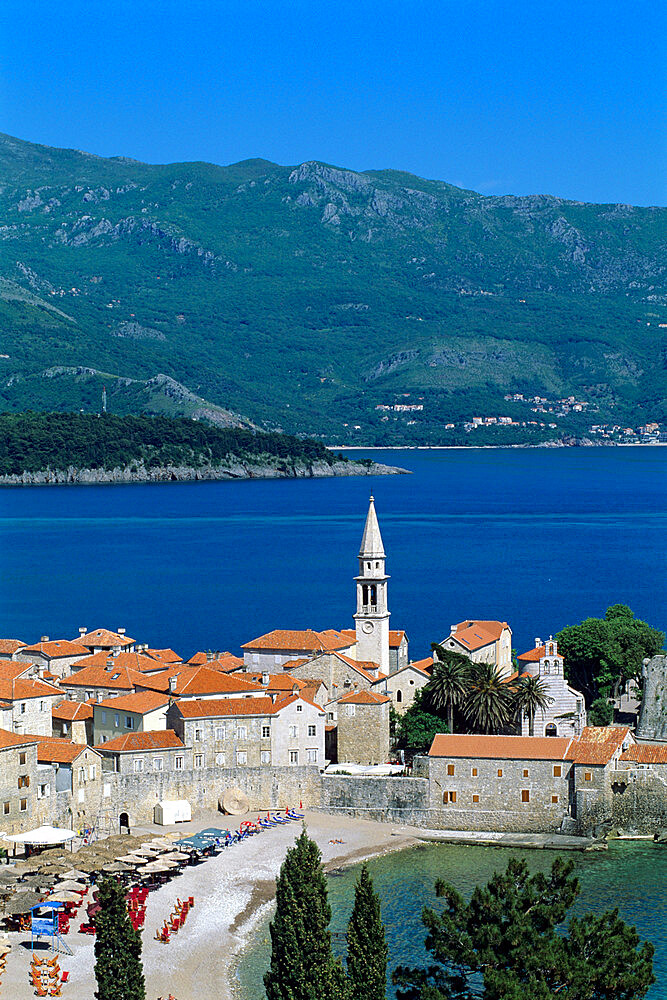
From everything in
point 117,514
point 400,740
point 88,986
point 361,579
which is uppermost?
point 117,514

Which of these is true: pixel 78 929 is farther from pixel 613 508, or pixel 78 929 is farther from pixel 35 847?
pixel 613 508

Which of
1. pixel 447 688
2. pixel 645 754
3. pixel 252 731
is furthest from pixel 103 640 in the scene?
pixel 645 754

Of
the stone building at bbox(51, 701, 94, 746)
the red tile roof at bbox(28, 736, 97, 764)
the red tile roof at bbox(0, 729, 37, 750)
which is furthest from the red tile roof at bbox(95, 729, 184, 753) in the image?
the stone building at bbox(51, 701, 94, 746)

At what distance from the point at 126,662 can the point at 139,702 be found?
6.61m

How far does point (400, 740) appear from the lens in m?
49.1

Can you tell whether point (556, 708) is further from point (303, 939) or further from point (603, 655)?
point (303, 939)

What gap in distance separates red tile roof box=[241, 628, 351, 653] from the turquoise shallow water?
618 inches

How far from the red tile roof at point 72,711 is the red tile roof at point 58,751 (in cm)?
544

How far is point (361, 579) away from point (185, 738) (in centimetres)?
1368

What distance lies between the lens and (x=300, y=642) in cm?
5741

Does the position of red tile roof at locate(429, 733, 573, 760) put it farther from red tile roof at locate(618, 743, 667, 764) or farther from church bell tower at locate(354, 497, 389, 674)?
church bell tower at locate(354, 497, 389, 674)

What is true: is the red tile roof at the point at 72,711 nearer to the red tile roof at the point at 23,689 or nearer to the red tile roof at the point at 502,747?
the red tile roof at the point at 23,689

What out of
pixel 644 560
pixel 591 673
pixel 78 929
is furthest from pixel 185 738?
pixel 644 560

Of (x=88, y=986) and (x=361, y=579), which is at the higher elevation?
(x=361, y=579)
